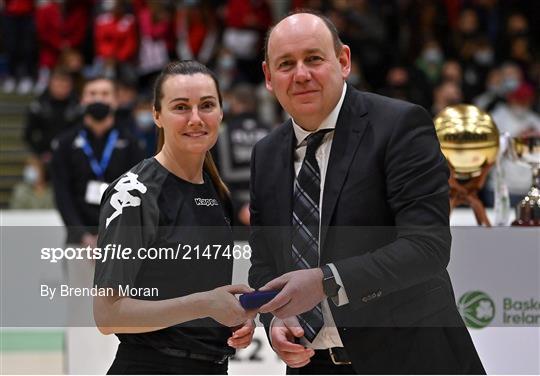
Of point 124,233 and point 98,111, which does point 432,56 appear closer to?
point 98,111

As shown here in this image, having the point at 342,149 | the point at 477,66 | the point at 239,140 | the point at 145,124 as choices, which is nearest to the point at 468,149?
the point at 342,149

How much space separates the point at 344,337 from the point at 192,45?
30.9 feet

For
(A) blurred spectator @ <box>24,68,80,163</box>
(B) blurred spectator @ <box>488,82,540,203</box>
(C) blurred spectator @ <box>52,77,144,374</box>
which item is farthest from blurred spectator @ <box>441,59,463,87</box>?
(C) blurred spectator @ <box>52,77,144,374</box>

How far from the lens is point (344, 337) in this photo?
108 inches

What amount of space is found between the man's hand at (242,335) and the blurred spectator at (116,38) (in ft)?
29.7

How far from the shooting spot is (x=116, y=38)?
38.2 ft

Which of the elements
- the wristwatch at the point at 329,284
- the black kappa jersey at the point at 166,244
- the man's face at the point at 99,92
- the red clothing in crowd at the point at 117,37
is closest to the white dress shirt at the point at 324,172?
the wristwatch at the point at 329,284

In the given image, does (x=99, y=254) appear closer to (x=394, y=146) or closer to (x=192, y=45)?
(x=394, y=146)

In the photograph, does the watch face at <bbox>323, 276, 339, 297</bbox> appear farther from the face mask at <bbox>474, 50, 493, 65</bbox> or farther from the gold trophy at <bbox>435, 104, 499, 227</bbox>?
the face mask at <bbox>474, 50, 493, 65</bbox>

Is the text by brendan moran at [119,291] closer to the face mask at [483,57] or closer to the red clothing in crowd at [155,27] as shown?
the face mask at [483,57]

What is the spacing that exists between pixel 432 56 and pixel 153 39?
328 centimetres

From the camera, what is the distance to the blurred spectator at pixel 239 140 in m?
7.60

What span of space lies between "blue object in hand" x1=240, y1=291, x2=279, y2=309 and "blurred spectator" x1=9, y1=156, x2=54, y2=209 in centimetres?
696

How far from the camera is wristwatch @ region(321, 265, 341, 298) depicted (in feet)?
8.34
